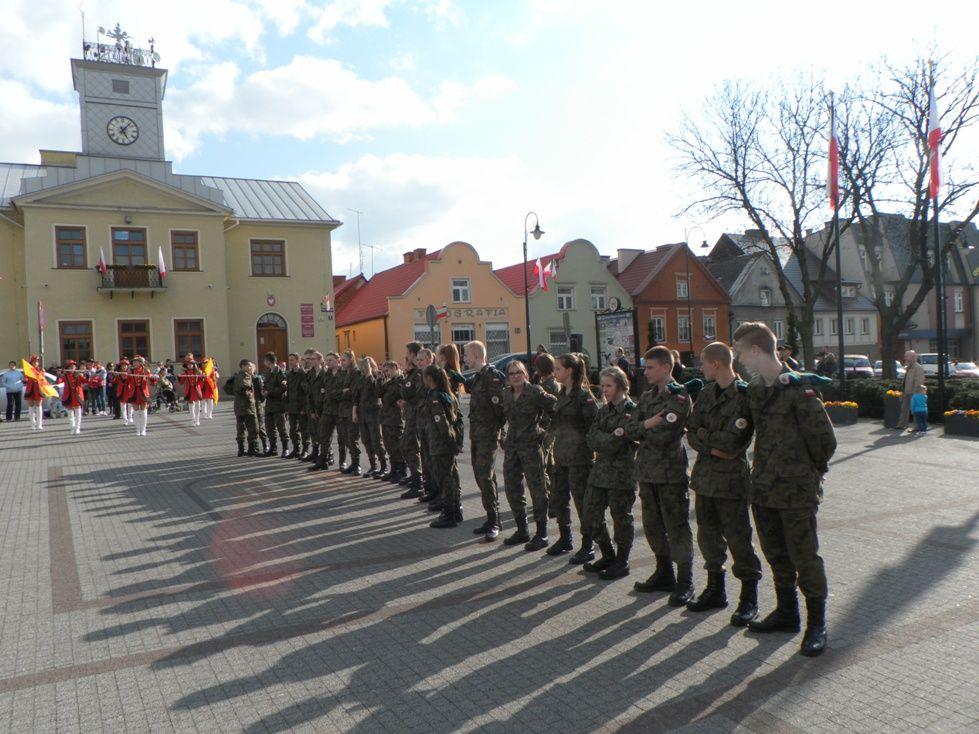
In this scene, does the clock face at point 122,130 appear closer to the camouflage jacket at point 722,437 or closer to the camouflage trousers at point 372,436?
the camouflage trousers at point 372,436

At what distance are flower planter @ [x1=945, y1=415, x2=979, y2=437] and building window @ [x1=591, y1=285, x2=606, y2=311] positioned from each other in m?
35.1

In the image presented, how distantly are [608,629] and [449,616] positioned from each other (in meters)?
1.14

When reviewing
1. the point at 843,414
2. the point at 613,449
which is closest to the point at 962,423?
the point at 843,414

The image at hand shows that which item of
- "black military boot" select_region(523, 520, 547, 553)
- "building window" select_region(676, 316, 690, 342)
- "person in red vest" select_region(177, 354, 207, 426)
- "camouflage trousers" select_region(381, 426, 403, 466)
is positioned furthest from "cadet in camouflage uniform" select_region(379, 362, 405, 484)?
"building window" select_region(676, 316, 690, 342)

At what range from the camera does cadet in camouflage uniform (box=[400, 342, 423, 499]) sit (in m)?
9.72

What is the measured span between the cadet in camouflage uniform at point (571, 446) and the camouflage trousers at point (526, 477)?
0.23m

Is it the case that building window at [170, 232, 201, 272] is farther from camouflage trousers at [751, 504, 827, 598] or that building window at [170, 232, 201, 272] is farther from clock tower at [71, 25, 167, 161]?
camouflage trousers at [751, 504, 827, 598]

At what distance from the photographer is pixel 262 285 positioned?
3797 centimetres

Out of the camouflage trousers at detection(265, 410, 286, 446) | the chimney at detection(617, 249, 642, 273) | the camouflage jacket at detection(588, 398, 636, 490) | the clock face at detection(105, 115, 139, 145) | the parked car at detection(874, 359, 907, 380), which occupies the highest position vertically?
the clock face at detection(105, 115, 139, 145)

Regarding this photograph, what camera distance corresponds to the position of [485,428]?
7742mm

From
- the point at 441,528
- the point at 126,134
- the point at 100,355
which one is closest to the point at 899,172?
the point at 441,528

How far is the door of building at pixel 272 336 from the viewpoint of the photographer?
1483 inches

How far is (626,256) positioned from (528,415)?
49.0 metres

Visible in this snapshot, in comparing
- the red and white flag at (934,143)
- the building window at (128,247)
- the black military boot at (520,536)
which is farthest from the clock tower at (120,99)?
the black military boot at (520,536)
